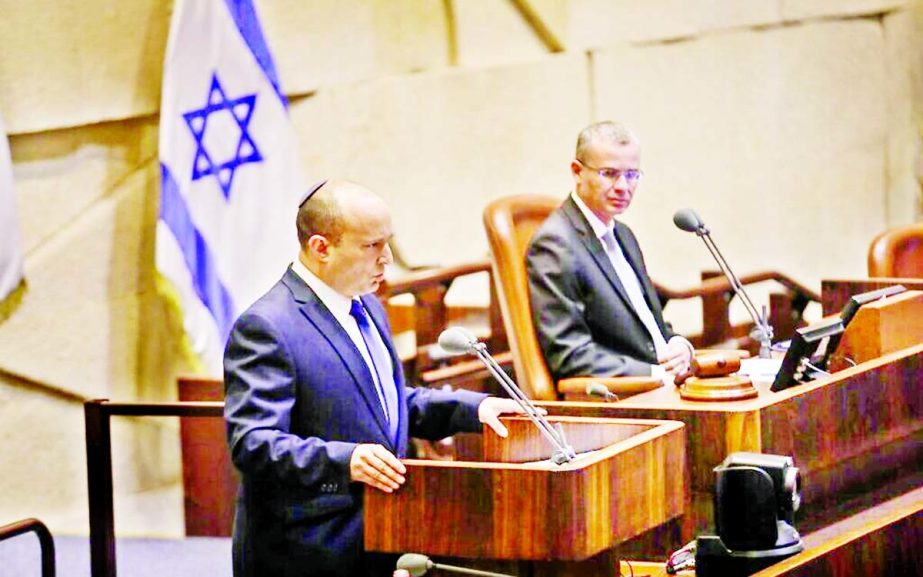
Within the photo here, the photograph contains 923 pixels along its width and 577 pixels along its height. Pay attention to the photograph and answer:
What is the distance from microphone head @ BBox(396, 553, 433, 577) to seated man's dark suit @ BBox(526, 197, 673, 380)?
141 cm

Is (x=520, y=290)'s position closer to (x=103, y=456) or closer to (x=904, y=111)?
(x=103, y=456)

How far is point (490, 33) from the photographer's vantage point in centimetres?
649

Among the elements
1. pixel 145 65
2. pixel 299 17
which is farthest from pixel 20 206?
pixel 299 17

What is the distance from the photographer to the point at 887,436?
3.36 metres

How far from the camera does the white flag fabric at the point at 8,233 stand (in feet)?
15.6

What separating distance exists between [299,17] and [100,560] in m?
2.81

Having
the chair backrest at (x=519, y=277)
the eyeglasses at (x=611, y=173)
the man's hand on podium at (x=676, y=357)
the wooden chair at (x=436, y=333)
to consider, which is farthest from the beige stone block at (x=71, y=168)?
the man's hand on podium at (x=676, y=357)

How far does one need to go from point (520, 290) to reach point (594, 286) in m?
0.20

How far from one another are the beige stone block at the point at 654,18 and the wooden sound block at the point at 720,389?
11.4 ft

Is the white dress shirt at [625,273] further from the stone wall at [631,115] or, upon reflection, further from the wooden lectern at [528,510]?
the stone wall at [631,115]

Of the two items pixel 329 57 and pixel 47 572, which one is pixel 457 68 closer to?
pixel 329 57

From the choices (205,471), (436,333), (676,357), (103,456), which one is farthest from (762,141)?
(103,456)

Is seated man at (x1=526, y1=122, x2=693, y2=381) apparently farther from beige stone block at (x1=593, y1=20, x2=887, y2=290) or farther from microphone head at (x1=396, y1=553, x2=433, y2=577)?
beige stone block at (x1=593, y1=20, x2=887, y2=290)

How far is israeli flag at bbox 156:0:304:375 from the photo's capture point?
5.06m
